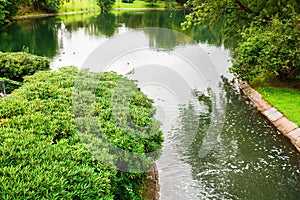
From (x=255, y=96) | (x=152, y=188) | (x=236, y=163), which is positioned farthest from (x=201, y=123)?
(x=152, y=188)

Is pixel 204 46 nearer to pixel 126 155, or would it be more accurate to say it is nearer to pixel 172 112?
pixel 172 112

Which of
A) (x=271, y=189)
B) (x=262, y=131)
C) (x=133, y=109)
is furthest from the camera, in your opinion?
(x=262, y=131)

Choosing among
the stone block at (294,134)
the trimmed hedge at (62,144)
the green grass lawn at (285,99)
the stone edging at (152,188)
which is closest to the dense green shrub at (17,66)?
the trimmed hedge at (62,144)

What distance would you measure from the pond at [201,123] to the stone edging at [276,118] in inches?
12.4

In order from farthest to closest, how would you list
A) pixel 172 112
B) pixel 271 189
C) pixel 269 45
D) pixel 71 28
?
pixel 71 28, pixel 269 45, pixel 172 112, pixel 271 189

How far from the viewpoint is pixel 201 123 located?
579 inches

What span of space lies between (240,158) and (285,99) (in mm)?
6784

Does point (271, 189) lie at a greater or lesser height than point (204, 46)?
lesser

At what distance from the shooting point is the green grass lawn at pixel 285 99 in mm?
14659

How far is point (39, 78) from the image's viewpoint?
10000 millimetres

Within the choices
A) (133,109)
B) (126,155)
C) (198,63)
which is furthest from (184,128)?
(198,63)

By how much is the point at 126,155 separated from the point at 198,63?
71.1 ft

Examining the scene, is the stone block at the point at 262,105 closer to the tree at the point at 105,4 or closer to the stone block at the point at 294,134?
the stone block at the point at 294,134

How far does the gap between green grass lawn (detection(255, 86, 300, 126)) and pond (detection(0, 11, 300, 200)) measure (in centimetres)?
110
